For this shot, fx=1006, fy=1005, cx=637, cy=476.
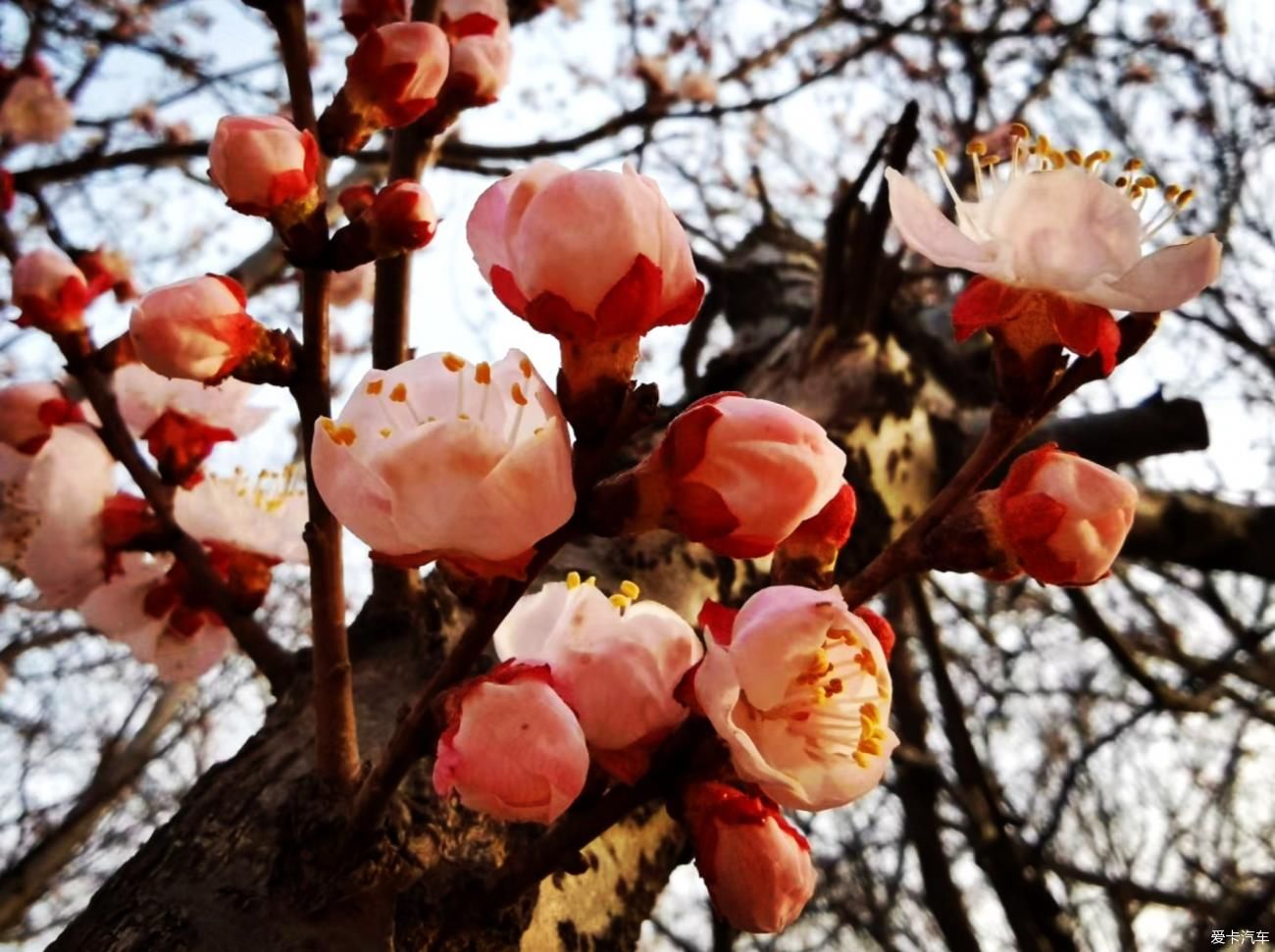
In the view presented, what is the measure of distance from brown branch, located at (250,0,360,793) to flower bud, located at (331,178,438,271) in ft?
0.06

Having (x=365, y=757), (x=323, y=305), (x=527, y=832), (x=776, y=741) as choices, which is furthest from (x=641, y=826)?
(x=323, y=305)

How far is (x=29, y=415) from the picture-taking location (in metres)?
0.99

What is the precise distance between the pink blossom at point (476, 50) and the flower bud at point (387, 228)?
0.27 m

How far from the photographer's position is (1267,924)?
178cm

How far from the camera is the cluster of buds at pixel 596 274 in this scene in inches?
19.3

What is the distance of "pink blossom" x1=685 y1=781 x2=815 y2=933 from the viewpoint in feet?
1.88

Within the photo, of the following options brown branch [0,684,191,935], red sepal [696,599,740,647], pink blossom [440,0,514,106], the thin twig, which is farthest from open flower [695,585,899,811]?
brown branch [0,684,191,935]

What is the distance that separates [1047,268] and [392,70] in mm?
492

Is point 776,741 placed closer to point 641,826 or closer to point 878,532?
point 641,826

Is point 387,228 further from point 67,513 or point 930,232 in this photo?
point 67,513

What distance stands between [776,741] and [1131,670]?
161cm

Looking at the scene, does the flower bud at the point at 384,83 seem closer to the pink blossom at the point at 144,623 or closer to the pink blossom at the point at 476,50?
the pink blossom at the point at 476,50

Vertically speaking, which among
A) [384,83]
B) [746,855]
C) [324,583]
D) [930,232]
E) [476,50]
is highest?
[476,50]

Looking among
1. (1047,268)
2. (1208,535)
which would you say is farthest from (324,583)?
(1208,535)
